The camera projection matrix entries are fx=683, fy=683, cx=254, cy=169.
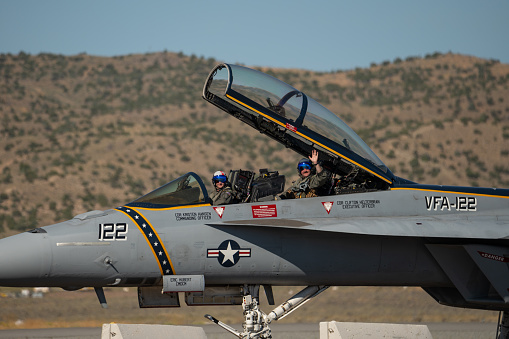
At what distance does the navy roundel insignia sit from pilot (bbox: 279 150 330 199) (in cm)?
120

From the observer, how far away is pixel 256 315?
10352mm

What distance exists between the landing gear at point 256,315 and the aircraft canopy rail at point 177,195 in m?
1.63

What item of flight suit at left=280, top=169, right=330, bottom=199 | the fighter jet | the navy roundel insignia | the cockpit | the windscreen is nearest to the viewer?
the fighter jet

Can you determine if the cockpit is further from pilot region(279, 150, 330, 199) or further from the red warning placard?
the red warning placard

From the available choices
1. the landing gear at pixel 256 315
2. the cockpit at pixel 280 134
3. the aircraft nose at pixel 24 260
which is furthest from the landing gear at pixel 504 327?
the aircraft nose at pixel 24 260

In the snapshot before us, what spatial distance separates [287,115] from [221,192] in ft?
5.27

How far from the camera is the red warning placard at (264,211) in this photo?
1034 cm

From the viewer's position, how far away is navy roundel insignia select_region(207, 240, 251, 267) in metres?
10.2

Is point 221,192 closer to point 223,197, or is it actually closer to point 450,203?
point 223,197

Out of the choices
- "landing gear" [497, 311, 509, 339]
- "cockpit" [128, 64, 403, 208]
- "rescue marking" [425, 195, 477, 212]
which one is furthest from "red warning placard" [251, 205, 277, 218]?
"landing gear" [497, 311, 509, 339]

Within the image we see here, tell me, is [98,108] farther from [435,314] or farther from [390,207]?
[390,207]

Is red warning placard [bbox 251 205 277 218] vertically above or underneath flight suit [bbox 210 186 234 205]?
underneath

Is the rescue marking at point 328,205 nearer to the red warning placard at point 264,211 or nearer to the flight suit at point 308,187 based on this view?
the flight suit at point 308,187

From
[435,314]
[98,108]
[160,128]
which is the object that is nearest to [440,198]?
[435,314]
